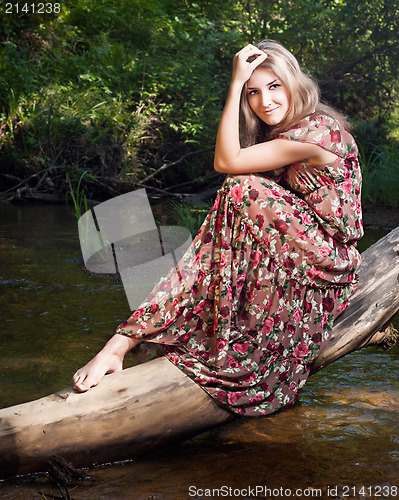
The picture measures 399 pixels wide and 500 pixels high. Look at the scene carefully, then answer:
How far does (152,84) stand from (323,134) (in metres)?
6.33

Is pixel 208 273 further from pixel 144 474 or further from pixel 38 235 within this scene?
pixel 38 235

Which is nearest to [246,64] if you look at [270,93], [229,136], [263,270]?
[270,93]

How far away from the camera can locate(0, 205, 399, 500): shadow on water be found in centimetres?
161

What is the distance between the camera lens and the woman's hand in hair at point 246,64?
2115mm

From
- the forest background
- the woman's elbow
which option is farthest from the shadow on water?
the forest background

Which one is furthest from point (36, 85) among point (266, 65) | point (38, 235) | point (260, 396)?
point (260, 396)

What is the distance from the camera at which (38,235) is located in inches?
210

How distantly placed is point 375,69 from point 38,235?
6.87 m

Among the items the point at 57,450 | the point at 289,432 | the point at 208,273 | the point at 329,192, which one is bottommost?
the point at 289,432

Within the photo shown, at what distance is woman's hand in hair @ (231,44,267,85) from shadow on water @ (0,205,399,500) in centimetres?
122

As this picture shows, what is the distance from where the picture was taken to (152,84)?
26.3 feet

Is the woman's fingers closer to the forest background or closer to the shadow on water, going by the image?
the shadow on water

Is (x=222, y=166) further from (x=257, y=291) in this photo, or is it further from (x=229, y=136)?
(x=257, y=291)

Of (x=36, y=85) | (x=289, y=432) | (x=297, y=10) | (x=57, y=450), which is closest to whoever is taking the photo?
(x=57, y=450)
